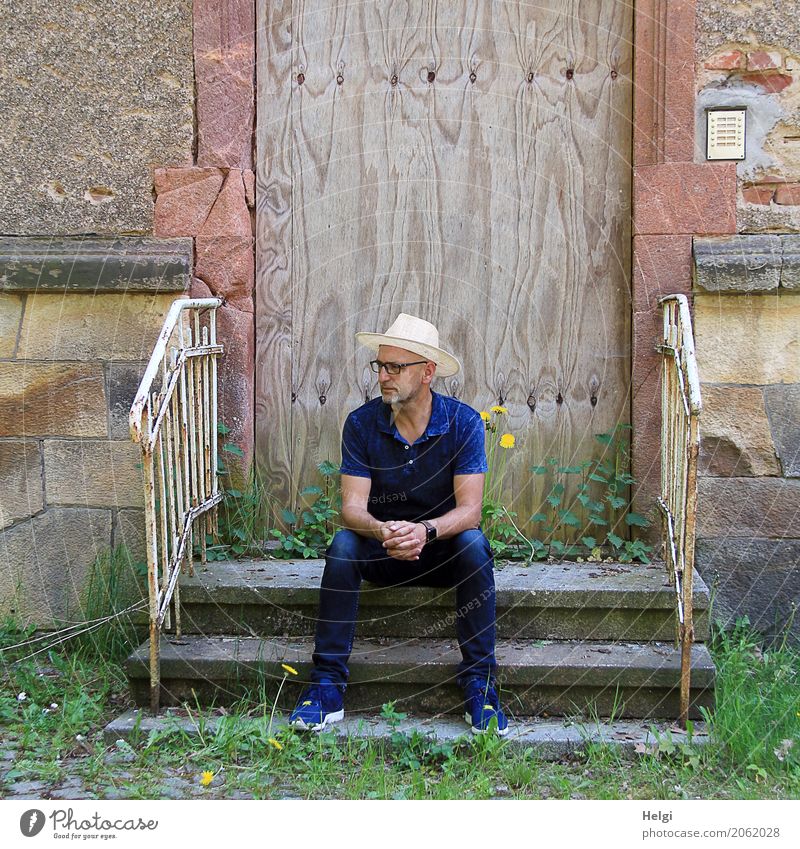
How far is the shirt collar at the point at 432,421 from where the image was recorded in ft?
12.1

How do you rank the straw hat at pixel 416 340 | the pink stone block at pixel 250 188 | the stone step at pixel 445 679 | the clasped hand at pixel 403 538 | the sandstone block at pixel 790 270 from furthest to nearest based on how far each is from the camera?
the pink stone block at pixel 250 188 → the sandstone block at pixel 790 270 → the straw hat at pixel 416 340 → the stone step at pixel 445 679 → the clasped hand at pixel 403 538

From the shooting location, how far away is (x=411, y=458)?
12.1 feet

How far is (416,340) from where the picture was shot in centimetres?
366

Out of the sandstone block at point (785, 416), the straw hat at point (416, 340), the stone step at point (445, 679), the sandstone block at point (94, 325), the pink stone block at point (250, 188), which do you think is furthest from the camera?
the pink stone block at point (250, 188)

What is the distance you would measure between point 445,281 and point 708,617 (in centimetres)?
184

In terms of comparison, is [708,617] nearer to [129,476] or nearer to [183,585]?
[183,585]

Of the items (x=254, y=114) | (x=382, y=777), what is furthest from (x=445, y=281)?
(x=382, y=777)

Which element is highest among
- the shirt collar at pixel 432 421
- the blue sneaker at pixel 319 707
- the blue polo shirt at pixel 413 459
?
the shirt collar at pixel 432 421

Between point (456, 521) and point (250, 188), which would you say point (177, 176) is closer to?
point (250, 188)

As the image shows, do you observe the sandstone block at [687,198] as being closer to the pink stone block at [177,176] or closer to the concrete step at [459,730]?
the pink stone block at [177,176]

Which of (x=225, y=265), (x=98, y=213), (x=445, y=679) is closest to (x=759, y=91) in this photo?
(x=225, y=265)

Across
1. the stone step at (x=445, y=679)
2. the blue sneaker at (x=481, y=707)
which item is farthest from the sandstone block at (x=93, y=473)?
the blue sneaker at (x=481, y=707)

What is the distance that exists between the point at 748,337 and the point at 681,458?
81 centimetres

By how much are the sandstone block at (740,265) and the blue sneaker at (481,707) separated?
1884 millimetres
